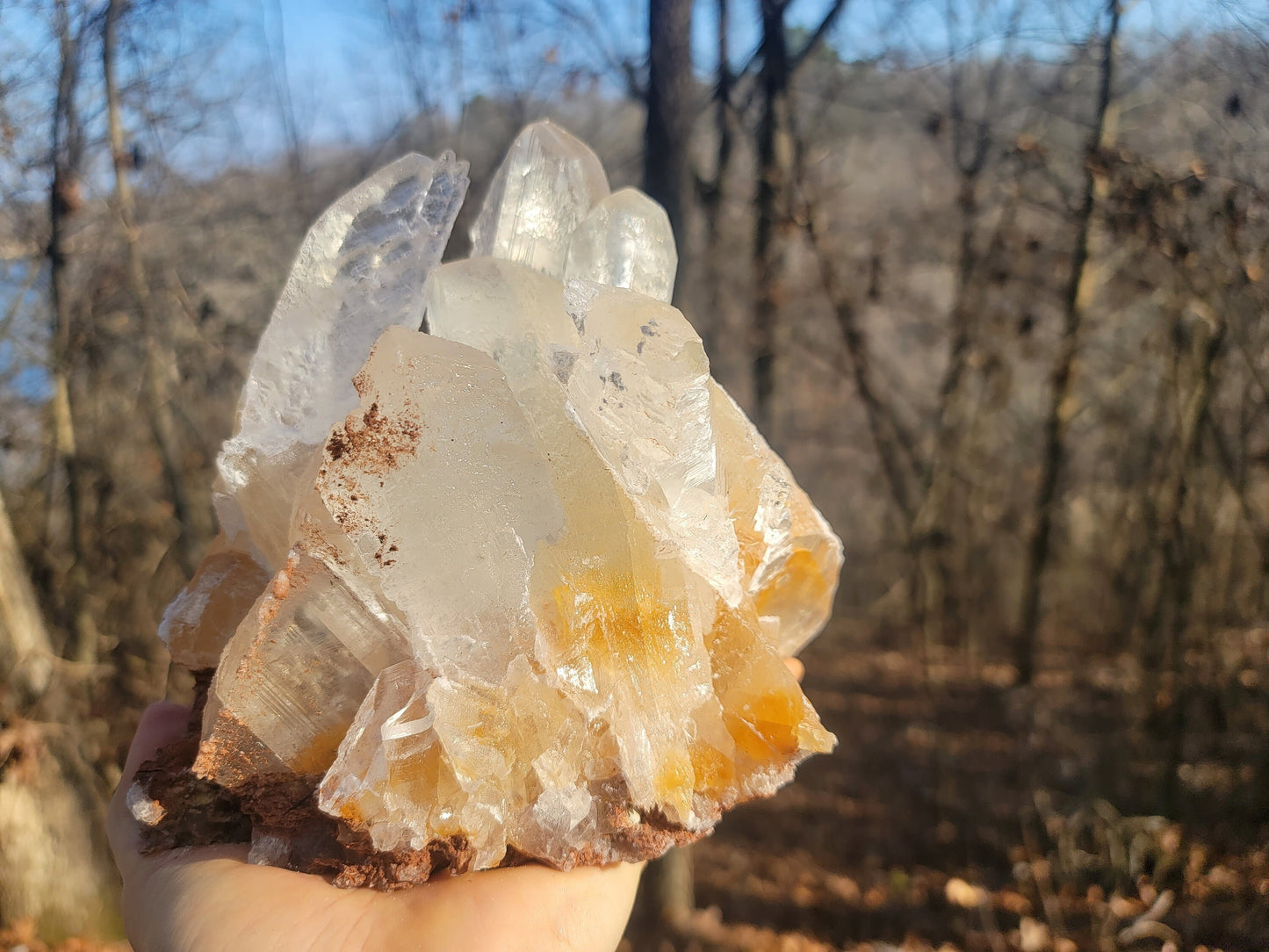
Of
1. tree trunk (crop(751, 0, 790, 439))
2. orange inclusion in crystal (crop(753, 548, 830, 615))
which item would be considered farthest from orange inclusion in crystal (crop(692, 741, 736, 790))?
tree trunk (crop(751, 0, 790, 439))

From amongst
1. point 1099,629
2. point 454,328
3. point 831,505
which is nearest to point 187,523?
point 454,328

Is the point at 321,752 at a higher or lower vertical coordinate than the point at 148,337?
higher

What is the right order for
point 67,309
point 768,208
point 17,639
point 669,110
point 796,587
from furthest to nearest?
point 768,208, point 67,309, point 17,639, point 669,110, point 796,587

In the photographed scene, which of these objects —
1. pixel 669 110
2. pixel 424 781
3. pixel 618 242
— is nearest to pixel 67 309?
pixel 669 110

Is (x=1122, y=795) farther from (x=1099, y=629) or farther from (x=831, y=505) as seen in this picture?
(x=831, y=505)

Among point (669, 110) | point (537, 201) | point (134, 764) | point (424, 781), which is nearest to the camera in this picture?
point (424, 781)

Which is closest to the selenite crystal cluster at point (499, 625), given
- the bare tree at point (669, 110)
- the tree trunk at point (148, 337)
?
the bare tree at point (669, 110)

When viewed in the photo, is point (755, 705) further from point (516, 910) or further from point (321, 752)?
point (321, 752)
